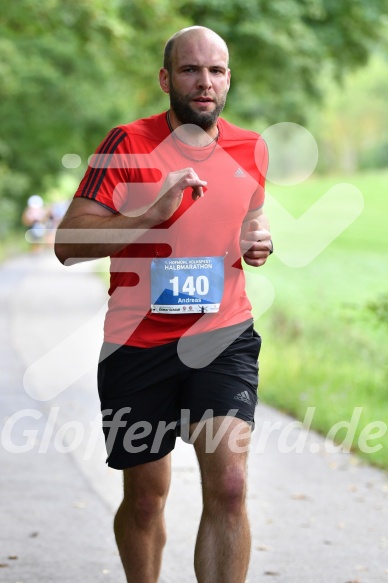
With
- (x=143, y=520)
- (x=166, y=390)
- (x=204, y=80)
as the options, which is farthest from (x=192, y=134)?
(x=143, y=520)

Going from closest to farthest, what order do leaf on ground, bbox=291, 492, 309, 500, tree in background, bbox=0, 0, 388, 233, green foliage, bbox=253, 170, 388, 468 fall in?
leaf on ground, bbox=291, 492, 309, 500 < green foliage, bbox=253, 170, 388, 468 < tree in background, bbox=0, 0, 388, 233

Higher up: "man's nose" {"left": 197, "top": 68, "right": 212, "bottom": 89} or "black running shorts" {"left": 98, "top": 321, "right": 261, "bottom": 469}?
"man's nose" {"left": 197, "top": 68, "right": 212, "bottom": 89}

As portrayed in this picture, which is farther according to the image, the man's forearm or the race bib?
the race bib

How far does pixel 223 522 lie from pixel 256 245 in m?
0.90

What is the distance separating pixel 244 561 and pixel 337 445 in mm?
4423

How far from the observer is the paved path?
17.8ft

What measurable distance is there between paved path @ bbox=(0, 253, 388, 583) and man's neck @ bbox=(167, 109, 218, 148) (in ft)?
6.26

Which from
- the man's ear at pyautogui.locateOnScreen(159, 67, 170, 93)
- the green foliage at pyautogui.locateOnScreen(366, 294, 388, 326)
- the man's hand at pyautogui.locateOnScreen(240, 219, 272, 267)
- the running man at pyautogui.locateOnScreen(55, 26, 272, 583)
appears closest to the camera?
the running man at pyautogui.locateOnScreen(55, 26, 272, 583)

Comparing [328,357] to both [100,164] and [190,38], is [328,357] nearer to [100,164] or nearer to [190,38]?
[190,38]

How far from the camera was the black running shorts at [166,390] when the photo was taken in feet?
13.8

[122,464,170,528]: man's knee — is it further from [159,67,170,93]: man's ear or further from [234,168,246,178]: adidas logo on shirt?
[159,67,170,93]: man's ear

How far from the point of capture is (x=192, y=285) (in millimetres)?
4180

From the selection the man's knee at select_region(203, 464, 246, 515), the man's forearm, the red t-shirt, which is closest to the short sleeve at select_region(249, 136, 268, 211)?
the red t-shirt

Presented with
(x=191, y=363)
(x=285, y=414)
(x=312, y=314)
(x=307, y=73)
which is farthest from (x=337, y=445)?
(x=307, y=73)
